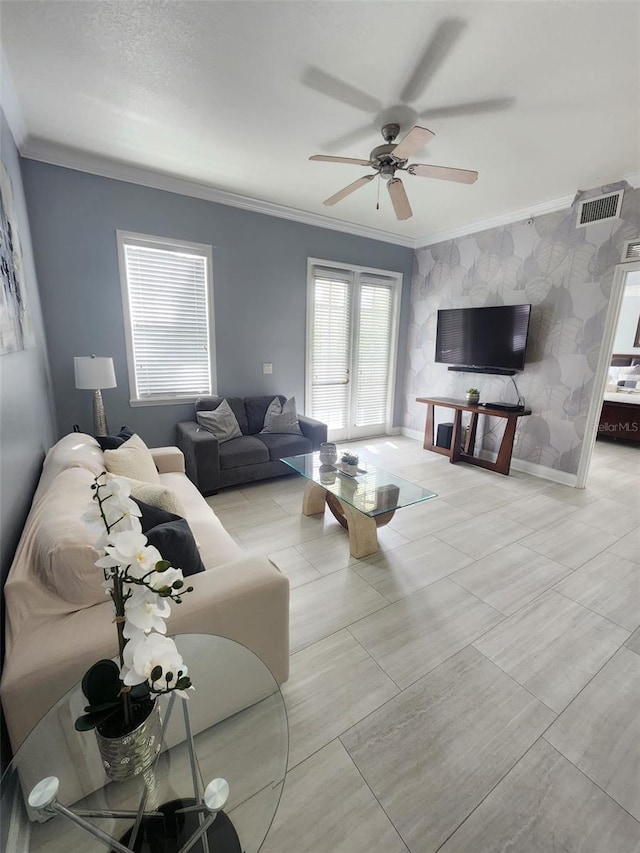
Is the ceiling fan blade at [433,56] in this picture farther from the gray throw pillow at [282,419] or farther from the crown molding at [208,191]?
the gray throw pillow at [282,419]

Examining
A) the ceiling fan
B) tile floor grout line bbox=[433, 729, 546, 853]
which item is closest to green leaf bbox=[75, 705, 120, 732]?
tile floor grout line bbox=[433, 729, 546, 853]

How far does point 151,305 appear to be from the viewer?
134 inches

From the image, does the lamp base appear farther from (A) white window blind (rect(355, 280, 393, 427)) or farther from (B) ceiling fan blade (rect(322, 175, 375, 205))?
(A) white window blind (rect(355, 280, 393, 427))

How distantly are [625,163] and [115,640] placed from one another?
445cm

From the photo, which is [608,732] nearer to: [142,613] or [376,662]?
[376,662]

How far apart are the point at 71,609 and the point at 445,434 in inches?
169

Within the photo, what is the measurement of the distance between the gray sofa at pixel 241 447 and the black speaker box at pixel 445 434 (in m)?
1.72

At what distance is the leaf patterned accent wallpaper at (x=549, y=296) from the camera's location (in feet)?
10.7

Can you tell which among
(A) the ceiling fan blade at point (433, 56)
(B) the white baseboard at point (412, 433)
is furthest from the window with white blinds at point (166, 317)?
(B) the white baseboard at point (412, 433)

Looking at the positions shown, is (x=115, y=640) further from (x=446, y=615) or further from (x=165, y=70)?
(x=165, y=70)

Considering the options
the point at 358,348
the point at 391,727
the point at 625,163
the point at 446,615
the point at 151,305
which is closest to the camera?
the point at 391,727

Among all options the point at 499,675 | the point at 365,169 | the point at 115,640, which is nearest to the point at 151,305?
the point at 365,169

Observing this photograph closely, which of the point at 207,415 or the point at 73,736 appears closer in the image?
the point at 73,736

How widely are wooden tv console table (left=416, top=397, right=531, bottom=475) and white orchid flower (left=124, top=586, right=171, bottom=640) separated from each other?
381cm
